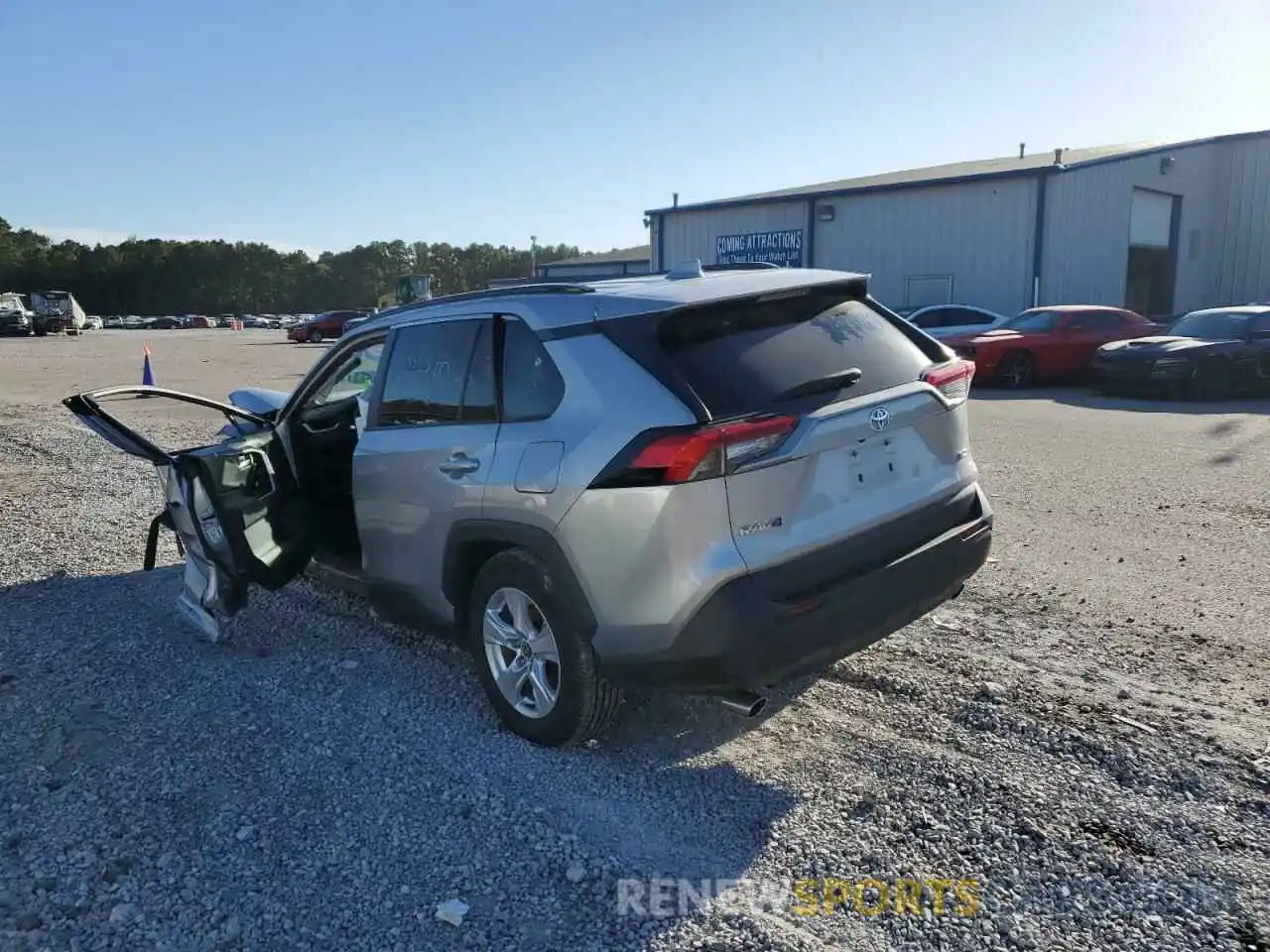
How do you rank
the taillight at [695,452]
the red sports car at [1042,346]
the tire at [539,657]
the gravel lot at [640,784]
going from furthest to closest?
the red sports car at [1042,346] < the tire at [539,657] < the taillight at [695,452] < the gravel lot at [640,784]

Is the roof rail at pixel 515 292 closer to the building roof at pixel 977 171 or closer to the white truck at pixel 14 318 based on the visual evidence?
the building roof at pixel 977 171

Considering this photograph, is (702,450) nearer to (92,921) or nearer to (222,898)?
(222,898)

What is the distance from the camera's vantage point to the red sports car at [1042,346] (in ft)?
54.7

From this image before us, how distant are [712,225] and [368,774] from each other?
94.1ft

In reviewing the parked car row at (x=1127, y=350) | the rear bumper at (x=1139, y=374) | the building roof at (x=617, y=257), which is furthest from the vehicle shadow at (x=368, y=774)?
the building roof at (x=617, y=257)

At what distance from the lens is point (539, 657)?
12.2 feet

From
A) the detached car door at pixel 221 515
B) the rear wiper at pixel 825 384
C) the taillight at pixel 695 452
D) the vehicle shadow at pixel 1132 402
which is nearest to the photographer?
the taillight at pixel 695 452

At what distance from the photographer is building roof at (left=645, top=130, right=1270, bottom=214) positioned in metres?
24.0

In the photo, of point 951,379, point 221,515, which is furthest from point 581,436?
point 221,515

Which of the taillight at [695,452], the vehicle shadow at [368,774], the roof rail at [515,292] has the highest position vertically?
the roof rail at [515,292]

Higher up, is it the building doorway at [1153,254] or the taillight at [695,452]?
the building doorway at [1153,254]

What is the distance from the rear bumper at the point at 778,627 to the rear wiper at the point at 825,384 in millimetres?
571

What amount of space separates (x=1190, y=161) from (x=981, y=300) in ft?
27.1

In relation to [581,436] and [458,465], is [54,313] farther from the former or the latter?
[581,436]
